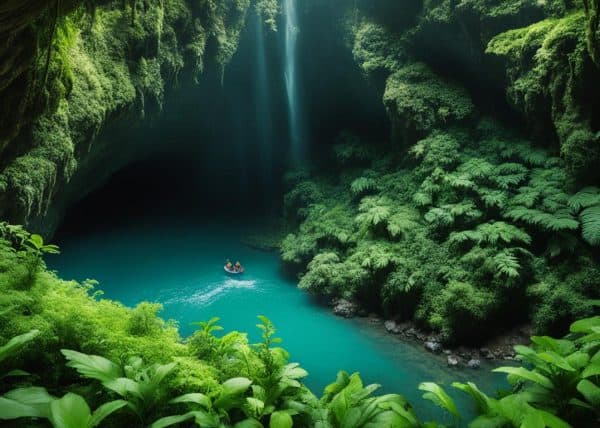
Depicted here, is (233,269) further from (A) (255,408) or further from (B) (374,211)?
(A) (255,408)

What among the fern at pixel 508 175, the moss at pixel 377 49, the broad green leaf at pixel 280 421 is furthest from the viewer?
the moss at pixel 377 49

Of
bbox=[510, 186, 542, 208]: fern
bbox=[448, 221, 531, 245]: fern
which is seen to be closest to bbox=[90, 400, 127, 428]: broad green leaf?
bbox=[448, 221, 531, 245]: fern

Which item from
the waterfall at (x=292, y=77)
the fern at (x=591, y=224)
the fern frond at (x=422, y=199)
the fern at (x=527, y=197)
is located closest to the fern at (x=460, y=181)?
the fern frond at (x=422, y=199)

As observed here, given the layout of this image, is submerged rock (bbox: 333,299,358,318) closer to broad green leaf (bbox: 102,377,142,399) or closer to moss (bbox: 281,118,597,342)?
moss (bbox: 281,118,597,342)

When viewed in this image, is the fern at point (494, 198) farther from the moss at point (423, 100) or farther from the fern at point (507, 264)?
the moss at point (423, 100)

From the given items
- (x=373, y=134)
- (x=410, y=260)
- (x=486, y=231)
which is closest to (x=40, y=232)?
(x=410, y=260)

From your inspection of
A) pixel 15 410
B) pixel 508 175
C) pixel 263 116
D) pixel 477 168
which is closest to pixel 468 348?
Result: pixel 508 175

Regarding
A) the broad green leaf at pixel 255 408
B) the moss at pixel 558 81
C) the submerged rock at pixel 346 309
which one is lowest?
the submerged rock at pixel 346 309
